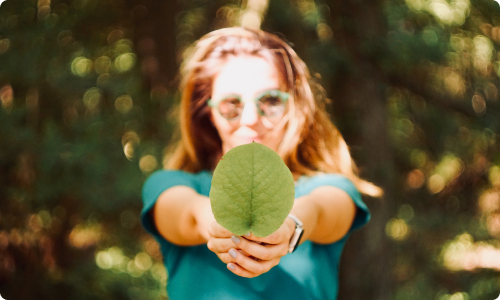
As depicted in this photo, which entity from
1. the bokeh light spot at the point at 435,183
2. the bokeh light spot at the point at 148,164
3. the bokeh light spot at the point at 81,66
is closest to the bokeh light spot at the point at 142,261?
the bokeh light spot at the point at 148,164

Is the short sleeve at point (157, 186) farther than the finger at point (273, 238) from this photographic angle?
Yes

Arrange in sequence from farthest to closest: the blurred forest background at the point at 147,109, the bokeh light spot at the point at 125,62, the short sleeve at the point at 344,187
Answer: the bokeh light spot at the point at 125,62
the blurred forest background at the point at 147,109
the short sleeve at the point at 344,187

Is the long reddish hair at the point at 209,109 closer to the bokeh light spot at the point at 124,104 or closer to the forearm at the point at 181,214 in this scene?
the forearm at the point at 181,214

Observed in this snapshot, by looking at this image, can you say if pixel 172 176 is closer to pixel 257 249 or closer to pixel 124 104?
pixel 257 249

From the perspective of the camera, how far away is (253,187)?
0.79 ft

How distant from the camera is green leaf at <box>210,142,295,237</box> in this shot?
0.77ft

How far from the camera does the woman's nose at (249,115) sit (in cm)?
50

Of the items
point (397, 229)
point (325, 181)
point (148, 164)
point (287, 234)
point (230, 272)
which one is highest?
point (287, 234)

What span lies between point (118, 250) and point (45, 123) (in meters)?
0.42

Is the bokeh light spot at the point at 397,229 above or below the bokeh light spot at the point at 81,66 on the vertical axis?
below

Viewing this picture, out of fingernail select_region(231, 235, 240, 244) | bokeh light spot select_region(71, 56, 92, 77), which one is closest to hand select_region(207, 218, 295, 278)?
fingernail select_region(231, 235, 240, 244)

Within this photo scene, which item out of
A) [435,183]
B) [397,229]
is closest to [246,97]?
[397,229]

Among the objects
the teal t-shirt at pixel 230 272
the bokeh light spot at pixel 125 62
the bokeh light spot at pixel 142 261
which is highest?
the teal t-shirt at pixel 230 272

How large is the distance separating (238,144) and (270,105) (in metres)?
0.08
